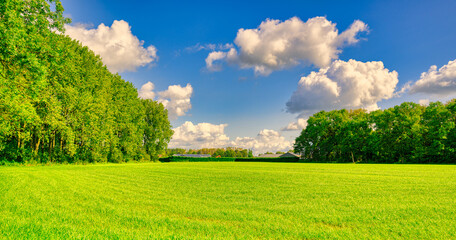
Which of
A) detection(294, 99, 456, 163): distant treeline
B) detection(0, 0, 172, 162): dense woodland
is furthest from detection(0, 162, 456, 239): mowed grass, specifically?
detection(294, 99, 456, 163): distant treeline

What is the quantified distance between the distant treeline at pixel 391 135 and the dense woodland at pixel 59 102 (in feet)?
184

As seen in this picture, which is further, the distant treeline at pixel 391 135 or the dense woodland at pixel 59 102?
the distant treeline at pixel 391 135

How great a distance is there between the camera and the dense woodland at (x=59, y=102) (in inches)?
631

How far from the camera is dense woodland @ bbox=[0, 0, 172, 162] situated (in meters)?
16.0

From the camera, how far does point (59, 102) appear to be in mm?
31031

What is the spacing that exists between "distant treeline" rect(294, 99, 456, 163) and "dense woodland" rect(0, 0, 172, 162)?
5594cm

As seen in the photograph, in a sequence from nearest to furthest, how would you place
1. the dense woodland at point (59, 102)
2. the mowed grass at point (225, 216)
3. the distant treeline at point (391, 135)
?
1. the mowed grass at point (225, 216)
2. the dense woodland at point (59, 102)
3. the distant treeline at point (391, 135)

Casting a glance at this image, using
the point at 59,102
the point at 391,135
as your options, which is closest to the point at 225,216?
the point at 59,102

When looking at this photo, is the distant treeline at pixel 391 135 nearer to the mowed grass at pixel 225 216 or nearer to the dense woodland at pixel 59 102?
the dense woodland at pixel 59 102

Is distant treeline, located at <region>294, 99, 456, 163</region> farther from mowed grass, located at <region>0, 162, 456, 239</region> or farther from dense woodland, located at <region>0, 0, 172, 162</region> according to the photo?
mowed grass, located at <region>0, 162, 456, 239</region>

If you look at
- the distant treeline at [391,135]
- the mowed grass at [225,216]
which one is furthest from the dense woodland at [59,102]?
the distant treeline at [391,135]

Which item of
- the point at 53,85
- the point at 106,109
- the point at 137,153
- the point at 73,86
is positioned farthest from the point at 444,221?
the point at 137,153

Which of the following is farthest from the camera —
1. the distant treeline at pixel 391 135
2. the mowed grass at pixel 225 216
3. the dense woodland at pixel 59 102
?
the distant treeline at pixel 391 135

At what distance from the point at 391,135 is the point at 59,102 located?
77.0 meters
